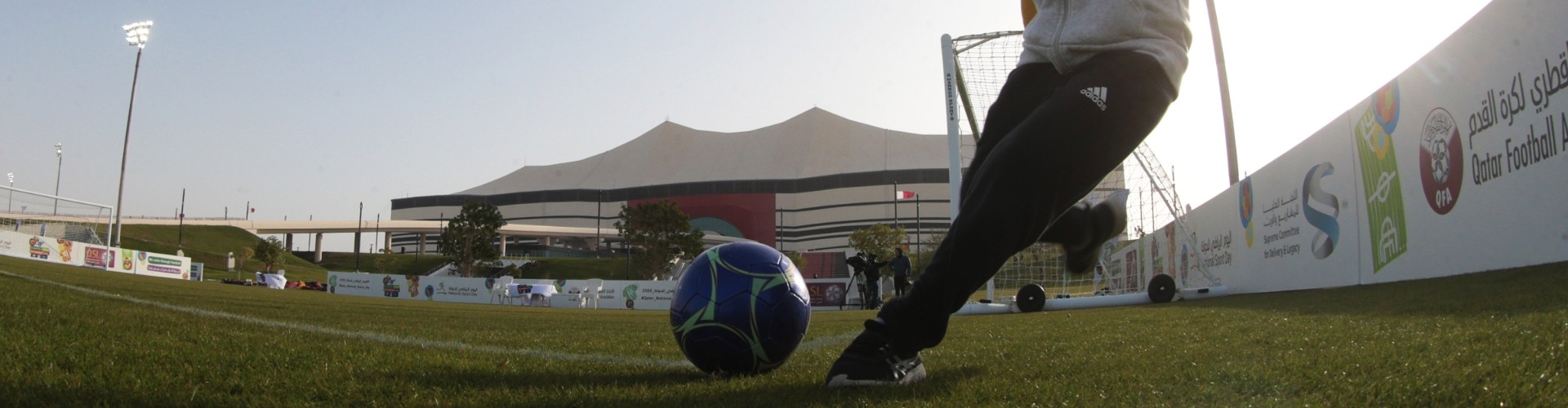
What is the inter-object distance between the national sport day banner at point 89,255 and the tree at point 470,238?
61.0 ft

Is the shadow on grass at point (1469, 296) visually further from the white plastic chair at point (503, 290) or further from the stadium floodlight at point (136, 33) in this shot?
the stadium floodlight at point (136, 33)

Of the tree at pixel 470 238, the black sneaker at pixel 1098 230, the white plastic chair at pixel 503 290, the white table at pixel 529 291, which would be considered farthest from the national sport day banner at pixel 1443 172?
the tree at pixel 470 238

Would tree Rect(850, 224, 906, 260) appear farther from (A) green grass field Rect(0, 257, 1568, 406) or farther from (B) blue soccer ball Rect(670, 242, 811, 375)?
(B) blue soccer ball Rect(670, 242, 811, 375)

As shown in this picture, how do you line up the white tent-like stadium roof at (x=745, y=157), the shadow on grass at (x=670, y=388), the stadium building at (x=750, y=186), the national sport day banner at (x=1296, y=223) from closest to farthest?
the shadow on grass at (x=670, y=388) → the national sport day banner at (x=1296, y=223) → the stadium building at (x=750, y=186) → the white tent-like stadium roof at (x=745, y=157)

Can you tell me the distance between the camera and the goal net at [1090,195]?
50.2ft

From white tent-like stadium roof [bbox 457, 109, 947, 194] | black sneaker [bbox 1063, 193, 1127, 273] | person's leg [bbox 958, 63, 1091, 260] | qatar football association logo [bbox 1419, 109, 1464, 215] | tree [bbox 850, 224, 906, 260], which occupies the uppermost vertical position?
white tent-like stadium roof [bbox 457, 109, 947, 194]

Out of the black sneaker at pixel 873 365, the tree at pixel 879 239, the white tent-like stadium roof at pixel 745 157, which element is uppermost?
the white tent-like stadium roof at pixel 745 157

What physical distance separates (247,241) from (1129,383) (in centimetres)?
9416

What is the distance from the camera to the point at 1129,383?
214 centimetres

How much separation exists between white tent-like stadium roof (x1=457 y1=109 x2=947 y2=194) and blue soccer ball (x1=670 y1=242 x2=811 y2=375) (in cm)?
11058

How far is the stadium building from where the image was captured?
350ft

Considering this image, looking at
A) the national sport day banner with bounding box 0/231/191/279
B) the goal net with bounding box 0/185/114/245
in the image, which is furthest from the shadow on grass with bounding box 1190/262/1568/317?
the goal net with bounding box 0/185/114/245

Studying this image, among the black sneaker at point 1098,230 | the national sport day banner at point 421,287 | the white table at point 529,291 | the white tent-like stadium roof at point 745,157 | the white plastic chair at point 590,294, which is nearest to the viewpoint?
the black sneaker at point 1098,230

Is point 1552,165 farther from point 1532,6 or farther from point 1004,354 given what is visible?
point 1004,354
